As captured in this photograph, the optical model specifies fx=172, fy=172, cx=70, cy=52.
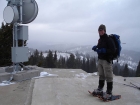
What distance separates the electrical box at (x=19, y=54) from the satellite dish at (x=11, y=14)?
3.64ft

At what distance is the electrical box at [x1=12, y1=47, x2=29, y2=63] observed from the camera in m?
6.68

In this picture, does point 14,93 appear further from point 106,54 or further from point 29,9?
point 29,9

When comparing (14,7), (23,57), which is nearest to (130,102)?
(23,57)

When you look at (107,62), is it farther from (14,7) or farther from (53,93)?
(14,7)

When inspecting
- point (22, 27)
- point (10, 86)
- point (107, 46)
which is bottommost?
point (10, 86)

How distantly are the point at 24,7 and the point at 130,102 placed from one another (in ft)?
17.8

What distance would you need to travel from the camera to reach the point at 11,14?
6.54 meters

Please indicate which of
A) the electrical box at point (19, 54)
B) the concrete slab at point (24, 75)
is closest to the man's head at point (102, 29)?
the concrete slab at point (24, 75)

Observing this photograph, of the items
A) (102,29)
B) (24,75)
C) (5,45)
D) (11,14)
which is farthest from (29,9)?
(5,45)

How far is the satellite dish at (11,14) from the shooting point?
21.4 feet

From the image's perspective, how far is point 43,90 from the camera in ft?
16.0

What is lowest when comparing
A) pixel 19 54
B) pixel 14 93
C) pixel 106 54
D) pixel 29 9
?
pixel 14 93

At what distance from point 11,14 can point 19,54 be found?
1.56 metres

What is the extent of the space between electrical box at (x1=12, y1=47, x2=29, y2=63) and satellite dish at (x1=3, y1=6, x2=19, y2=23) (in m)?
1.11
